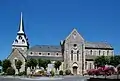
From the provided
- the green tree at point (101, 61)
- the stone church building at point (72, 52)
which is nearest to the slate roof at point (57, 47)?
the stone church building at point (72, 52)

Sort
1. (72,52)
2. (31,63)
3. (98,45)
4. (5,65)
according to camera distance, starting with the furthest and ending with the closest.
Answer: (98,45), (72,52), (31,63), (5,65)

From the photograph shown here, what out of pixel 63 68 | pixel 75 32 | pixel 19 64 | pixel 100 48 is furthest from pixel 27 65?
pixel 100 48

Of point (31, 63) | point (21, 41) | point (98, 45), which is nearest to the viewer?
point (31, 63)

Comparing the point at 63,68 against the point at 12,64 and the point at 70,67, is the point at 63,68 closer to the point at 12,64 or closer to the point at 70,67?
the point at 70,67

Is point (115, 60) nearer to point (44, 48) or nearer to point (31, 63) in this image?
point (31, 63)

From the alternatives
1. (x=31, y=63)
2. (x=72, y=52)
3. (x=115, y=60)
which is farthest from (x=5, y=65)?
(x=115, y=60)

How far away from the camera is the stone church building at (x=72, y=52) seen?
11569 cm

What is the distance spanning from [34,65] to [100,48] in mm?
30782

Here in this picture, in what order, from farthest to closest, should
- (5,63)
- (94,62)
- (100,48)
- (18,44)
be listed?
1. (18,44)
2. (100,48)
3. (94,62)
4. (5,63)

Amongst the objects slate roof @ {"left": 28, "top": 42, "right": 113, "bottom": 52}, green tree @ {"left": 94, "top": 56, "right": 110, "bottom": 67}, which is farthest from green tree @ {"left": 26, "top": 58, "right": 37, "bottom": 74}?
green tree @ {"left": 94, "top": 56, "right": 110, "bottom": 67}

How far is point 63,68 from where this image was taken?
379ft

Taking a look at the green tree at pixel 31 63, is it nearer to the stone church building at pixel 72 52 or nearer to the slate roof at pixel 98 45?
the stone church building at pixel 72 52

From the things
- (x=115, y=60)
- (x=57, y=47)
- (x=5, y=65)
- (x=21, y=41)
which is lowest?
(x=5, y=65)

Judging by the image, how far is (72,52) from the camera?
116312 mm
